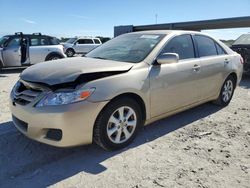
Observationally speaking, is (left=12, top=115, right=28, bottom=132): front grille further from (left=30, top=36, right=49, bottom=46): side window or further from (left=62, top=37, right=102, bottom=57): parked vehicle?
(left=62, top=37, right=102, bottom=57): parked vehicle

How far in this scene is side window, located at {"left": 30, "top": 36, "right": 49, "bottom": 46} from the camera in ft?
39.2

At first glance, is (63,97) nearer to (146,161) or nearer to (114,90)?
(114,90)

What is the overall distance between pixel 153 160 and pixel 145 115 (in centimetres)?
71

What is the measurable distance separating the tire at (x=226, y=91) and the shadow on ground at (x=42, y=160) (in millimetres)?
1924

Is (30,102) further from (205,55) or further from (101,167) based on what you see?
(205,55)

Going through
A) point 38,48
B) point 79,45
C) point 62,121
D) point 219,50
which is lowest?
point 62,121

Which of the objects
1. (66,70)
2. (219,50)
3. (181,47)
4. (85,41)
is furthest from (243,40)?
(85,41)

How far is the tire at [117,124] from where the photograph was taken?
11.1 feet

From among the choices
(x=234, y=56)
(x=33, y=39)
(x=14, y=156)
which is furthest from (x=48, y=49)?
(x=14, y=156)

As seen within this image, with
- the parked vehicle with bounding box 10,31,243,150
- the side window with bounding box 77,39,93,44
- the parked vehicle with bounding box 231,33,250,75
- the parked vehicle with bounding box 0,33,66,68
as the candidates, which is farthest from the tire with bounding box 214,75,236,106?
the side window with bounding box 77,39,93,44

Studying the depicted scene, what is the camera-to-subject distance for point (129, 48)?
4.41 meters

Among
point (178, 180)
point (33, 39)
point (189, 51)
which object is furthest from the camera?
point (33, 39)

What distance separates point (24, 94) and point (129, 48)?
1782 mm

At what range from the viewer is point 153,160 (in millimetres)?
3461
